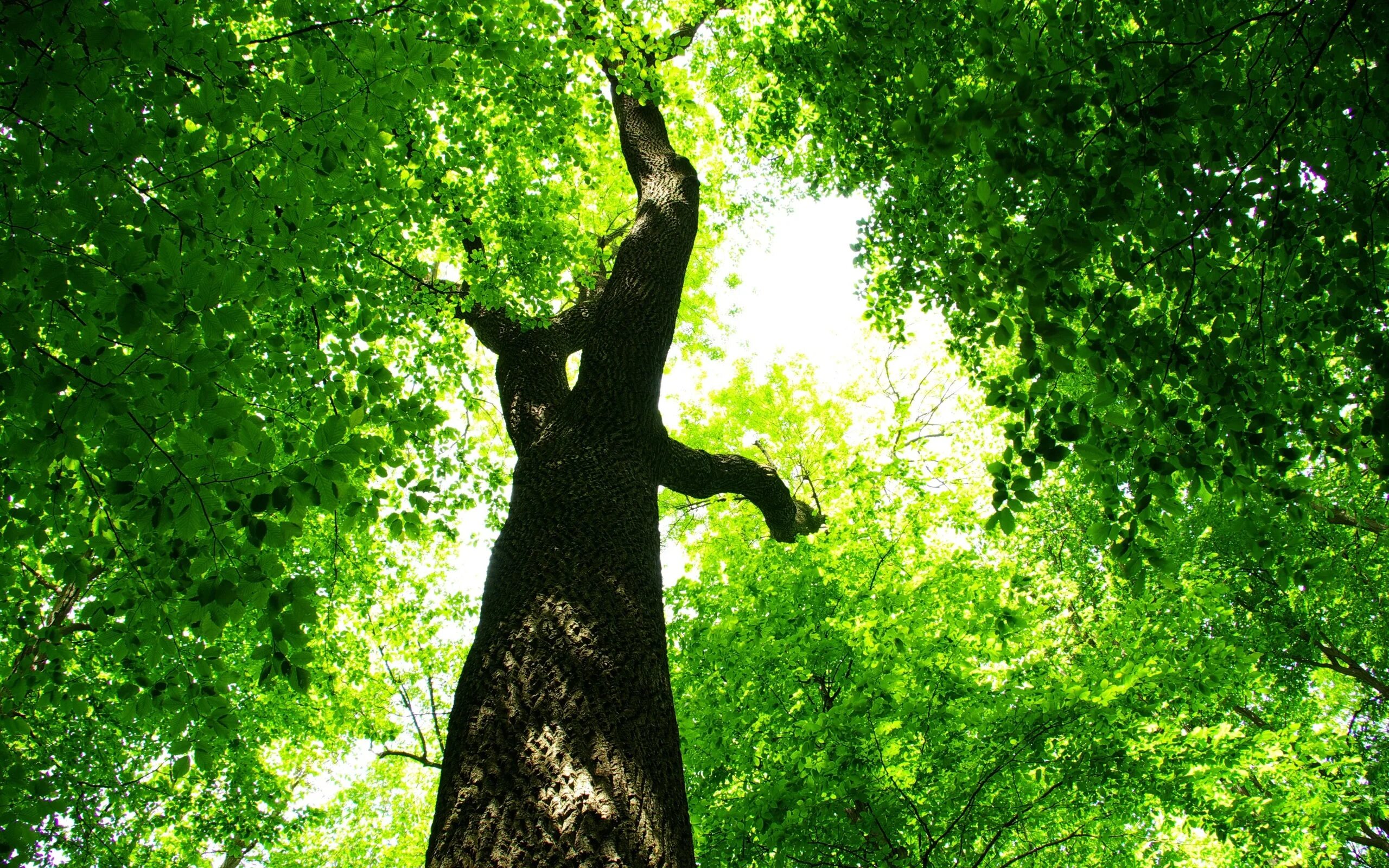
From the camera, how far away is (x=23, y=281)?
2.20m

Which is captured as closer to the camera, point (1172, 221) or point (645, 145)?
point (1172, 221)

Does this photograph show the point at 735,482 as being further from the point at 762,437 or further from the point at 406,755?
the point at 406,755

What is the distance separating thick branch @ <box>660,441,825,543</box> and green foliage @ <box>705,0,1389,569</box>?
2.78 m

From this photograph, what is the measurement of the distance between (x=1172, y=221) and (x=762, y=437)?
8.65m

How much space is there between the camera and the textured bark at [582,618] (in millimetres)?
2328

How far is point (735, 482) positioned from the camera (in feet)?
20.2

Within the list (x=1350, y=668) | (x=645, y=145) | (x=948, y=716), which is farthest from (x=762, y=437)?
(x=1350, y=668)

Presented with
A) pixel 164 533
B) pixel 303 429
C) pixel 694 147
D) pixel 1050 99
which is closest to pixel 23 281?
pixel 164 533

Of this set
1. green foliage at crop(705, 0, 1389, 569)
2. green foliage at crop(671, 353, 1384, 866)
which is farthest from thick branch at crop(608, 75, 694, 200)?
green foliage at crop(671, 353, 1384, 866)

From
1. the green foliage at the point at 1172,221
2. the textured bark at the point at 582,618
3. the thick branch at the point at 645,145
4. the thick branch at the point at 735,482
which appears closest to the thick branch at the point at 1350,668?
the thick branch at the point at 735,482

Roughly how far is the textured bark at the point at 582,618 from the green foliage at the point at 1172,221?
1.67 meters

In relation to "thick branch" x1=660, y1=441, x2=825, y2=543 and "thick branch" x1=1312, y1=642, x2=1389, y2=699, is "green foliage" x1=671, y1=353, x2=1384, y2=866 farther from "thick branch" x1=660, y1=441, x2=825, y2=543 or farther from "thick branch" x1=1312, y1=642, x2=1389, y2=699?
"thick branch" x1=1312, y1=642, x2=1389, y2=699

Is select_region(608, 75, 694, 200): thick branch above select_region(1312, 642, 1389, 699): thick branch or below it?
above

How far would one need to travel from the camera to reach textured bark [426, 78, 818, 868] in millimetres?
2328
